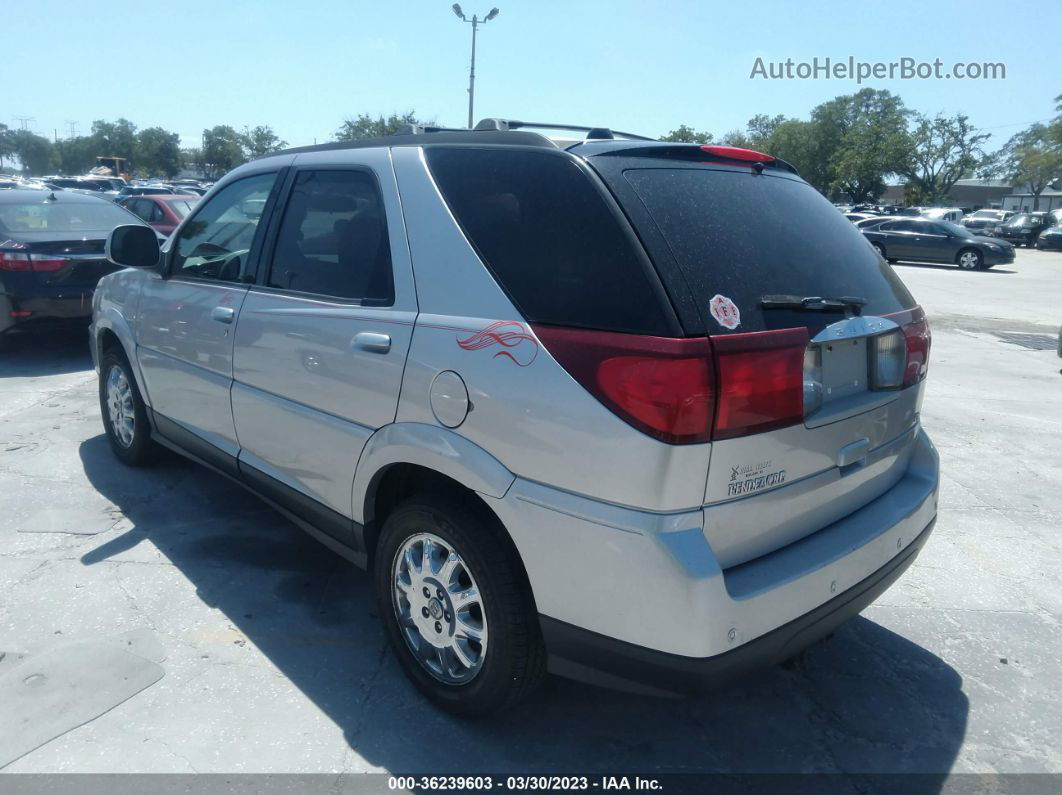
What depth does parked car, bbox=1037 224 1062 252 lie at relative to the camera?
113 ft

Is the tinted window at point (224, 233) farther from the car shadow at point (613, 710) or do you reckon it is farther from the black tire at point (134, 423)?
the car shadow at point (613, 710)

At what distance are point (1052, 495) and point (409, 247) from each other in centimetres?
456

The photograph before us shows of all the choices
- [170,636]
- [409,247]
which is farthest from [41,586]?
[409,247]

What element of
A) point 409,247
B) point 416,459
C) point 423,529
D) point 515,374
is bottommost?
point 423,529

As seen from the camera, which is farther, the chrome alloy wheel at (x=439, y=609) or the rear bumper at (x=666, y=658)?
the chrome alloy wheel at (x=439, y=609)

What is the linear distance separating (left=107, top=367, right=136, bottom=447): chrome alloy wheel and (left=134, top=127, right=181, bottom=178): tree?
295ft

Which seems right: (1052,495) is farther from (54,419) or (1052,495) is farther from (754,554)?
(54,419)

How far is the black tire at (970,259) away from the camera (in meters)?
24.6

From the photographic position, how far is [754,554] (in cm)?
237

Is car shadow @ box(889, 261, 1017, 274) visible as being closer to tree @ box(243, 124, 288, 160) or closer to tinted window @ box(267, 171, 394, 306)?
tinted window @ box(267, 171, 394, 306)

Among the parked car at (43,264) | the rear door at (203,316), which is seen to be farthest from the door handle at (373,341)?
the parked car at (43,264)

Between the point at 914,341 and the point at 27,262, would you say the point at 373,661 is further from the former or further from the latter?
the point at 27,262

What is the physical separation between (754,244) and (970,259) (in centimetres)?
2574

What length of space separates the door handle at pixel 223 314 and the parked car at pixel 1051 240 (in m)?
38.8
